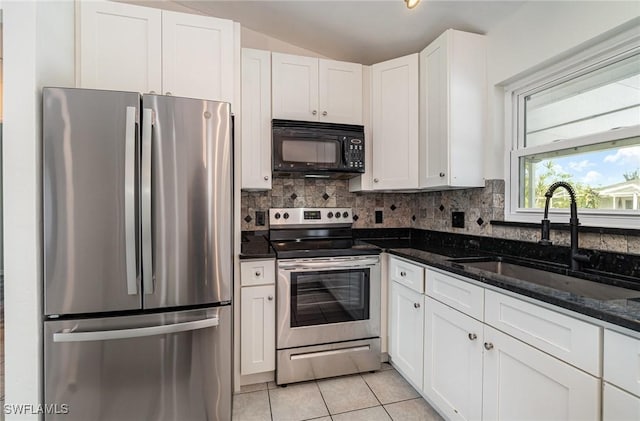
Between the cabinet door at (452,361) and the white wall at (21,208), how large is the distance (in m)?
1.92

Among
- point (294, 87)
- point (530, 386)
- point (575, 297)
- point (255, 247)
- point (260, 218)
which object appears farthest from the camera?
point (260, 218)

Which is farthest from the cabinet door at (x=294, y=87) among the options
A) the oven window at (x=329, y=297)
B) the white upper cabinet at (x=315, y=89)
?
the oven window at (x=329, y=297)

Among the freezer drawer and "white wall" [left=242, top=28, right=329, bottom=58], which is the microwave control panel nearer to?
"white wall" [left=242, top=28, right=329, bottom=58]

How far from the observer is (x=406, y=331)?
1.96 m

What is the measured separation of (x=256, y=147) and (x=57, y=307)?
1.39 metres

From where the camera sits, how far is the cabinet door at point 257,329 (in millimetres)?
1930

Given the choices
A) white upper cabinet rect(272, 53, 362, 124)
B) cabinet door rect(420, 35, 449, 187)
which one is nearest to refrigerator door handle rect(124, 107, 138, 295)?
white upper cabinet rect(272, 53, 362, 124)

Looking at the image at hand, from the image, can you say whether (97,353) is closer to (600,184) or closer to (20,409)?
(20,409)

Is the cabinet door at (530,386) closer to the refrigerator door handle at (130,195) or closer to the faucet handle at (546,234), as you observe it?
the faucet handle at (546,234)

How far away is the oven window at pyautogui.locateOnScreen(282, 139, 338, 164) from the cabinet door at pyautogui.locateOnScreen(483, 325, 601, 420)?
145 centimetres

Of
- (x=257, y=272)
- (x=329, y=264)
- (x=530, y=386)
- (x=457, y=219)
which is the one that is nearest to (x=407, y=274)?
(x=329, y=264)

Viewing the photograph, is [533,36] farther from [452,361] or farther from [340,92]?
[452,361]

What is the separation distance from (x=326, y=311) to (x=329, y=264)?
12.7 inches

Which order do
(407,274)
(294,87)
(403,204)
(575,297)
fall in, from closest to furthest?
(575,297)
(407,274)
(294,87)
(403,204)
